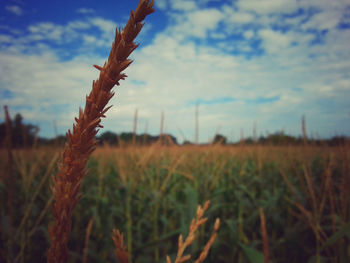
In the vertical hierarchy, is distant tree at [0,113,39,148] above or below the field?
above

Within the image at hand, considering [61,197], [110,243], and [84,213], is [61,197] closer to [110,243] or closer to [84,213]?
[110,243]

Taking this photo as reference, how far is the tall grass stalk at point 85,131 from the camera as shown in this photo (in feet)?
1.02

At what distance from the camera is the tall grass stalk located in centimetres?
31

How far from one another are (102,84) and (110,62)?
34 mm

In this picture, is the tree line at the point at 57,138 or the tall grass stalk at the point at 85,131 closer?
the tall grass stalk at the point at 85,131

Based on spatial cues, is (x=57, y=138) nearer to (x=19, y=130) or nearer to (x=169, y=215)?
(x=19, y=130)

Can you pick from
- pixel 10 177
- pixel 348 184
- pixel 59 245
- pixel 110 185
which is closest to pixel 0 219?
pixel 10 177

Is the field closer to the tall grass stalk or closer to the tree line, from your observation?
the tree line

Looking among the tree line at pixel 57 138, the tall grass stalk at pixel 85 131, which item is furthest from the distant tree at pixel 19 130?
the tall grass stalk at pixel 85 131

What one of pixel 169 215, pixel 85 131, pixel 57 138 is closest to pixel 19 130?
pixel 57 138

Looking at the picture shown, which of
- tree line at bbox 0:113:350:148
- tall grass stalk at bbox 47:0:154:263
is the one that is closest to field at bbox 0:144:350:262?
tree line at bbox 0:113:350:148

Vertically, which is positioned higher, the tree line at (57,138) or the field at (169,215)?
the tree line at (57,138)

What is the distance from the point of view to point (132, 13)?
305mm

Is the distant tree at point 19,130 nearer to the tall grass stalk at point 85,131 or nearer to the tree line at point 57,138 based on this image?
the tree line at point 57,138
